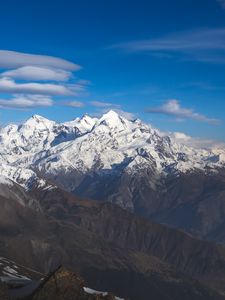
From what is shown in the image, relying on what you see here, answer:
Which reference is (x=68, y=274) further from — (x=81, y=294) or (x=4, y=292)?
(x=4, y=292)

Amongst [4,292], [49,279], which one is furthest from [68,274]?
[4,292]

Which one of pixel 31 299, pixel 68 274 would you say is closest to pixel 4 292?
pixel 31 299

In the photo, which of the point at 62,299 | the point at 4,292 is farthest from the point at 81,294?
the point at 4,292

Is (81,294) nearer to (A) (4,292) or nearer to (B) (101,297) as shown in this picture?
(B) (101,297)

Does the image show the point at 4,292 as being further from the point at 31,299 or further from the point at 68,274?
the point at 68,274

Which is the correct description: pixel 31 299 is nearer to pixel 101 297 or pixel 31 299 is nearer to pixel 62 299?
pixel 62 299

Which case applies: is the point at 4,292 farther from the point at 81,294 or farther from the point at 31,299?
the point at 81,294
